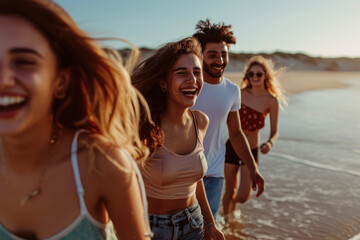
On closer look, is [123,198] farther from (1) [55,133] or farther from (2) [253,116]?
(2) [253,116]

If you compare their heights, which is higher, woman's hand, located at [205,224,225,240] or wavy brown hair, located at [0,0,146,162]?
wavy brown hair, located at [0,0,146,162]

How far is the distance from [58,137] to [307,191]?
650 cm

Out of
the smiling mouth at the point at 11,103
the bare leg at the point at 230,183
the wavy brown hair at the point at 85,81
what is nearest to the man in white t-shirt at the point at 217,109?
the bare leg at the point at 230,183

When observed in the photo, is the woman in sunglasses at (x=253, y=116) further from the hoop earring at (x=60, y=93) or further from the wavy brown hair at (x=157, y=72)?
the hoop earring at (x=60, y=93)

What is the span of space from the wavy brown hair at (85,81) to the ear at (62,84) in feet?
0.04

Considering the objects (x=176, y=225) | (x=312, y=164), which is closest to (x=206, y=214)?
(x=176, y=225)

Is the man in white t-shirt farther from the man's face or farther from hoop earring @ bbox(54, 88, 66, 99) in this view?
hoop earring @ bbox(54, 88, 66, 99)

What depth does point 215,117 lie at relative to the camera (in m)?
4.07

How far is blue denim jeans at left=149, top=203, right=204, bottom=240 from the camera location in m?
2.84

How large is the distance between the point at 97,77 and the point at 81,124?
200 millimetres

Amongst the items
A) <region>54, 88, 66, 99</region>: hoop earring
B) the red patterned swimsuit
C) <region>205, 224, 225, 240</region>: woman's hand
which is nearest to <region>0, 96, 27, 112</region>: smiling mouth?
<region>54, 88, 66, 99</region>: hoop earring

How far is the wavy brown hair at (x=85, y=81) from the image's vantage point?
1438 mm

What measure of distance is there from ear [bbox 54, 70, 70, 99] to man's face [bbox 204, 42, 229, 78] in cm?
287

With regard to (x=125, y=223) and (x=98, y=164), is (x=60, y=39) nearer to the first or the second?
(x=98, y=164)
